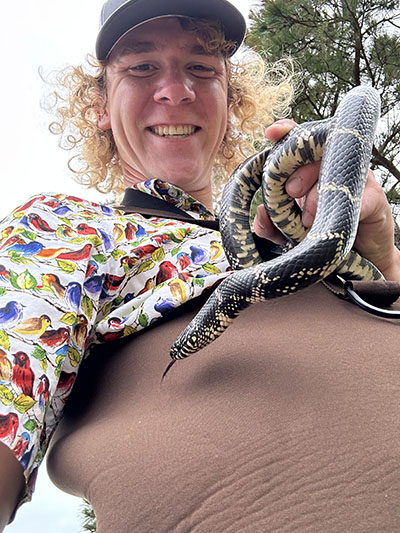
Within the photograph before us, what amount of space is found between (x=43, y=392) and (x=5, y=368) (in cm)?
8

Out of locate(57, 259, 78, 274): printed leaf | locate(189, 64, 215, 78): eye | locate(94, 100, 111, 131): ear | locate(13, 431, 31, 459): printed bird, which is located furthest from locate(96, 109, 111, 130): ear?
locate(13, 431, 31, 459): printed bird

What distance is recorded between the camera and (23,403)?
0.97 metres

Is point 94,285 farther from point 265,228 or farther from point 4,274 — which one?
point 265,228

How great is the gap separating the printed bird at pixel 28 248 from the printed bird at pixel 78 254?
0.14 feet

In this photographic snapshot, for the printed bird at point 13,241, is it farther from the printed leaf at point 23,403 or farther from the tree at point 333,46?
the tree at point 333,46

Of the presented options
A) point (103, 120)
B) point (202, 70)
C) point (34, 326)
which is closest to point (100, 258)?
point (34, 326)

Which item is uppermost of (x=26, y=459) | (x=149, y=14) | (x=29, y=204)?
(x=149, y=14)

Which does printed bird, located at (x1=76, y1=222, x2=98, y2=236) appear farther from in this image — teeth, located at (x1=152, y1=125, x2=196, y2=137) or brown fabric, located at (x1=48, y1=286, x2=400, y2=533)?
teeth, located at (x1=152, y1=125, x2=196, y2=137)

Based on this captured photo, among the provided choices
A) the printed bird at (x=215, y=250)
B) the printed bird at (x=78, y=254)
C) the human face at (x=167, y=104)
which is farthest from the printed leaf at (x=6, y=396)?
the human face at (x=167, y=104)

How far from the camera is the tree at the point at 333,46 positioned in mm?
5277

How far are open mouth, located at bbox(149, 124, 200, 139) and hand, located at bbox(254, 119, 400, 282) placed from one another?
726 mm

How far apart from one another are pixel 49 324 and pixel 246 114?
1.62 m

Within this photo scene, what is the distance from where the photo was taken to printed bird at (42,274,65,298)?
110 centimetres

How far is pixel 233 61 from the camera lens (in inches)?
90.9
